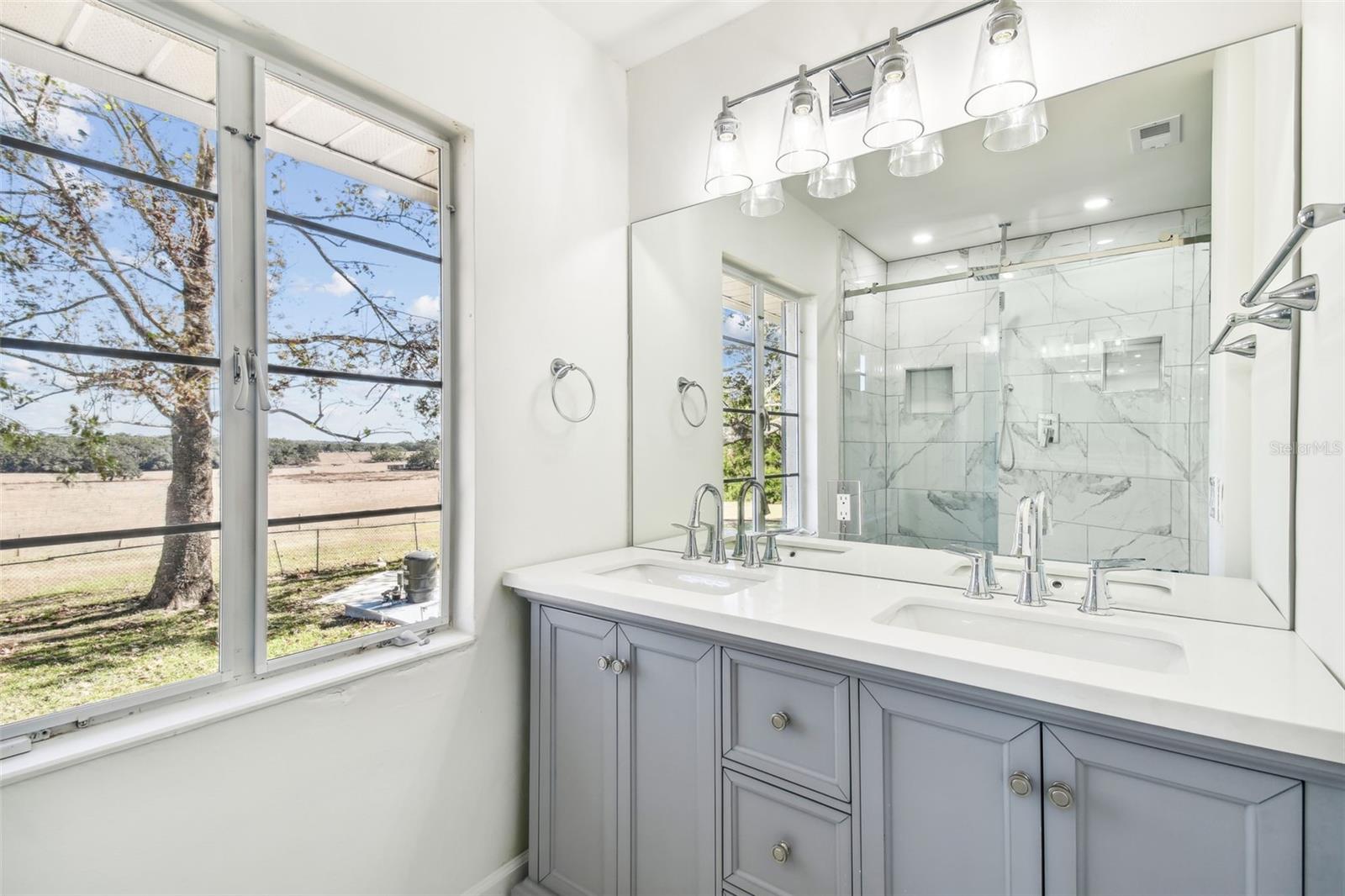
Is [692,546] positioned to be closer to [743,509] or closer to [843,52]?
[743,509]

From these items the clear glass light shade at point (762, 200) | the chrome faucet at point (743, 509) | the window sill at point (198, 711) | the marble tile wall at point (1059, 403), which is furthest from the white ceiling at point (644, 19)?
the window sill at point (198, 711)

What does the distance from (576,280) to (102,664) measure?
5.03ft

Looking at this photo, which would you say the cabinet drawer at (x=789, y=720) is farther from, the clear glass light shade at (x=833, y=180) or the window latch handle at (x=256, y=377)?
the clear glass light shade at (x=833, y=180)

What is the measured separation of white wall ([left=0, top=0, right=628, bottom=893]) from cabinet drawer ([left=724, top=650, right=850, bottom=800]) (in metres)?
0.77

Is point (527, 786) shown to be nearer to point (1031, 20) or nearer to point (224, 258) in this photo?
point (224, 258)

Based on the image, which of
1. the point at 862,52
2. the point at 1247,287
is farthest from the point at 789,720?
the point at 862,52

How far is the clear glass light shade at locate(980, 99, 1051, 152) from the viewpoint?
4.77 ft

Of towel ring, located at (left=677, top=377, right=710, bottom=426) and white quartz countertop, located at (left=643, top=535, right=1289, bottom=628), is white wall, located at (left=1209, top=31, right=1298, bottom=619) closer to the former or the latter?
white quartz countertop, located at (left=643, top=535, right=1289, bottom=628)

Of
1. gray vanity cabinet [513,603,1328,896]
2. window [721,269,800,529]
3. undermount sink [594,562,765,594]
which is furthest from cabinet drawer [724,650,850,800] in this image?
window [721,269,800,529]

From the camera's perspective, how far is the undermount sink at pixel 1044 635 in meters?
1.19

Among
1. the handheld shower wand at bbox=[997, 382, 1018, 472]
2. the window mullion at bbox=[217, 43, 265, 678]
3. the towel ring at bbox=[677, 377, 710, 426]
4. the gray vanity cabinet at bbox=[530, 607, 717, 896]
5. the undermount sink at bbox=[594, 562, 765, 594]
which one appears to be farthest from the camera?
the towel ring at bbox=[677, 377, 710, 426]

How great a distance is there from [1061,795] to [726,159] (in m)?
1.77

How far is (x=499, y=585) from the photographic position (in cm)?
178

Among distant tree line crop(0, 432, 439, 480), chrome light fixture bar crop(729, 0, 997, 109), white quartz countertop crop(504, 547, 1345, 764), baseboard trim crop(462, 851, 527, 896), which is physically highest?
chrome light fixture bar crop(729, 0, 997, 109)
